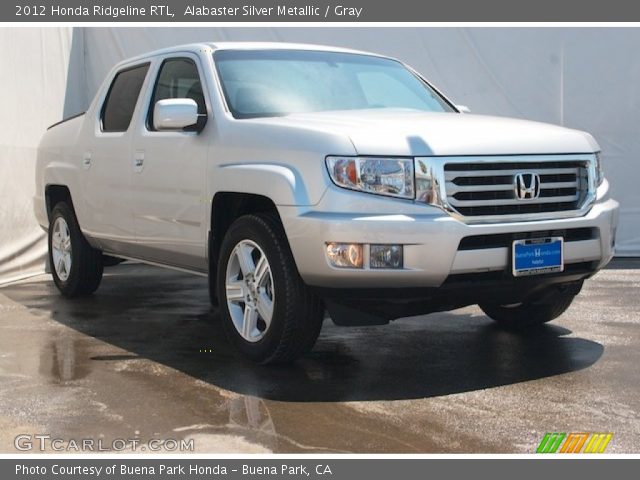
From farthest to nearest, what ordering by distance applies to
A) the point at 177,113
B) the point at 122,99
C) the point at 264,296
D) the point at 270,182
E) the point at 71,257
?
the point at 71,257 < the point at 122,99 < the point at 177,113 < the point at 264,296 < the point at 270,182

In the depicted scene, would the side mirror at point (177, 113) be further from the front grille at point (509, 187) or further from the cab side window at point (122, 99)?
the front grille at point (509, 187)

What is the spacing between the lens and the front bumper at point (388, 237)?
444cm

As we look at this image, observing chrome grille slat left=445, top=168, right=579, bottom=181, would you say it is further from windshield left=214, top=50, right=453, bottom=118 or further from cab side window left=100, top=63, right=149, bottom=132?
cab side window left=100, top=63, right=149, bottom=132

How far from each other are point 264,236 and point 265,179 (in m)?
0.29

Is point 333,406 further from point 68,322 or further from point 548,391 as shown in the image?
point 68,322

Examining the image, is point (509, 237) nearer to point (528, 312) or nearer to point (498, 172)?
point (498, 172)

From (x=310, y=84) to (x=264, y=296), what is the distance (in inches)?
56.6

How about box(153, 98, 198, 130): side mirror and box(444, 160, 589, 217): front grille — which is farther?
box(153, 98, 198, 130): side mirror

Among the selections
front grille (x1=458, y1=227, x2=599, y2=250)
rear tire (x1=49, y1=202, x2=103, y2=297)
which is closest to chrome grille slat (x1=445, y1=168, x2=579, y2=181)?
front grille (x1=458, y1=227, x2=599, y2=250)

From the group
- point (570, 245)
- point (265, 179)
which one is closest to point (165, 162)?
point (265, 179)

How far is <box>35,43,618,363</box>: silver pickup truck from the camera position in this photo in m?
4.50

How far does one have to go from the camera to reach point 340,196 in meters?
4.48

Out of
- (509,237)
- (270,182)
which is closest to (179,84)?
(270,182)

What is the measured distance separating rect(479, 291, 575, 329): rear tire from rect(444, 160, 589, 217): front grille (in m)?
0.96
